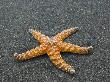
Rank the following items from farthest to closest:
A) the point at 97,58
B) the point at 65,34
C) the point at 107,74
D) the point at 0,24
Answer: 1. the point at 0,24
2. the point at 65,34
3. the point at 97,58
4. the point at 107,74

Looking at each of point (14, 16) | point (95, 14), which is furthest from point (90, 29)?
point (14, 16)

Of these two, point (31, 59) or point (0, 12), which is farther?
point (0, 12)

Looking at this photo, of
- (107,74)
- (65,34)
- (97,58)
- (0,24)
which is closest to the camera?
(107,74)

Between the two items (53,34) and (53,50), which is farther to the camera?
(53,34)

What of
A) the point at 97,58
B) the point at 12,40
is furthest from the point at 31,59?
the point at 97,58

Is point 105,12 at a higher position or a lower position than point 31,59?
higher

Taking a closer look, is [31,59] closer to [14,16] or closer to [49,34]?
[49,34]
